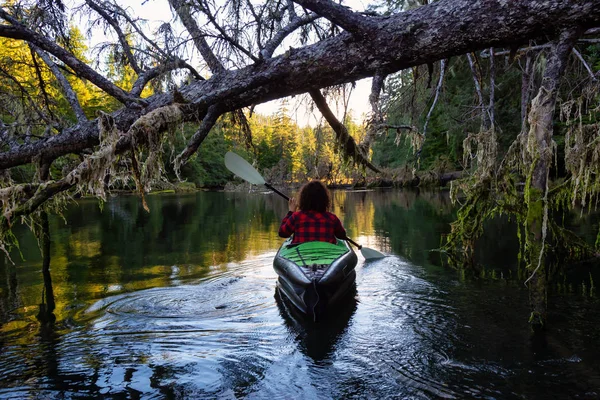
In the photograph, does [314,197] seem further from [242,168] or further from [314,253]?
[242,168]

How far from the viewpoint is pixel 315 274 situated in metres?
5.16

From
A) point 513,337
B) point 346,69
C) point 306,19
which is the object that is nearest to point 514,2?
point 346,69

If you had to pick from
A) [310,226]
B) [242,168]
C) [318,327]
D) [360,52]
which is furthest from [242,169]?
[360,52]

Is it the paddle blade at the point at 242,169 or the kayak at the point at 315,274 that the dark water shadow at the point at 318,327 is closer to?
the kayak at the point at 315,274

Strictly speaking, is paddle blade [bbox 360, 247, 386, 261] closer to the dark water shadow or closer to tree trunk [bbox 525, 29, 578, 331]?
the dark water shadow

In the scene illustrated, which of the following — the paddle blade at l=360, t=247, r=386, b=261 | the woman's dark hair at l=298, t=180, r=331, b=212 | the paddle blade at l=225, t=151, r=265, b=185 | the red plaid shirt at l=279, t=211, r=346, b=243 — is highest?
the paddle blade at l=225, t=151, r=265, b=185

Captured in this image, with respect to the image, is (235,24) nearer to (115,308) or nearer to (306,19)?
(306,19)

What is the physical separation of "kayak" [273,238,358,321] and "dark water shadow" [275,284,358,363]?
0.11 metres

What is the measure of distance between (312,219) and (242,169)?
6.16ft

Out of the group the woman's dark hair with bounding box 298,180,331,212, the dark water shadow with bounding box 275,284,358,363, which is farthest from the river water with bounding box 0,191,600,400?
the woman's dark hair with bounding box 298,180,331,212

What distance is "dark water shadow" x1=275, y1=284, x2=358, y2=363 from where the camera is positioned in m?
4.60

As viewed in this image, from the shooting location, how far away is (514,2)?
2.53 m

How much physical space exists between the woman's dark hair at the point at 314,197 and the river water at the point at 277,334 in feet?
4.43

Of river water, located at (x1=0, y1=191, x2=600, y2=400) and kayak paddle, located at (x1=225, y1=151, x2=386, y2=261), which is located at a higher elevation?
kayak paddle, located at (x1=225, y1=151, x2=386, y2=261)
